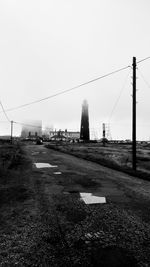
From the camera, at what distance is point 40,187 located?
31.1 ft

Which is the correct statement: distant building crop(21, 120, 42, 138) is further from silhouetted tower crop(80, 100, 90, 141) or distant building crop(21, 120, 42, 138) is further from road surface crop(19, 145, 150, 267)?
road surface crop(19, 145, 150, 267)

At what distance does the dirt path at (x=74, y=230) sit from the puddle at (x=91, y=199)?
0.64 feet

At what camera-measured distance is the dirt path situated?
3.88 metres

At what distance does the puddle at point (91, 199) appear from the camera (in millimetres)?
7422

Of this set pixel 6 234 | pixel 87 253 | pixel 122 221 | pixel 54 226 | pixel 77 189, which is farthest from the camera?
pixel 77 189

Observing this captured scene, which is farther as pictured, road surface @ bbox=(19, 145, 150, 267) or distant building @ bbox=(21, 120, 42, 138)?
distant building @ bbox=(21, 120, 42, 138)

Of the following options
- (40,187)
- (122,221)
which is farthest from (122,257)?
(40,187)

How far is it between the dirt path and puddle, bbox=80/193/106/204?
0.64ft

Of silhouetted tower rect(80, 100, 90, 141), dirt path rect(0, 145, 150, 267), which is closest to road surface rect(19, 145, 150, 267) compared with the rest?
dirt path rect(0, 145, 150, 267)

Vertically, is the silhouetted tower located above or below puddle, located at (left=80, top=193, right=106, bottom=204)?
above

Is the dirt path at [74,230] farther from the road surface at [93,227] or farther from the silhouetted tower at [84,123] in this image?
the silhouetted tower at [84,123]

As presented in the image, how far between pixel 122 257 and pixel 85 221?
1.77m

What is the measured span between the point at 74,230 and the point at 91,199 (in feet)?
9.08

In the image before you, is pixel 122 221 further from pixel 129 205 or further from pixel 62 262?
pixel 62 262
